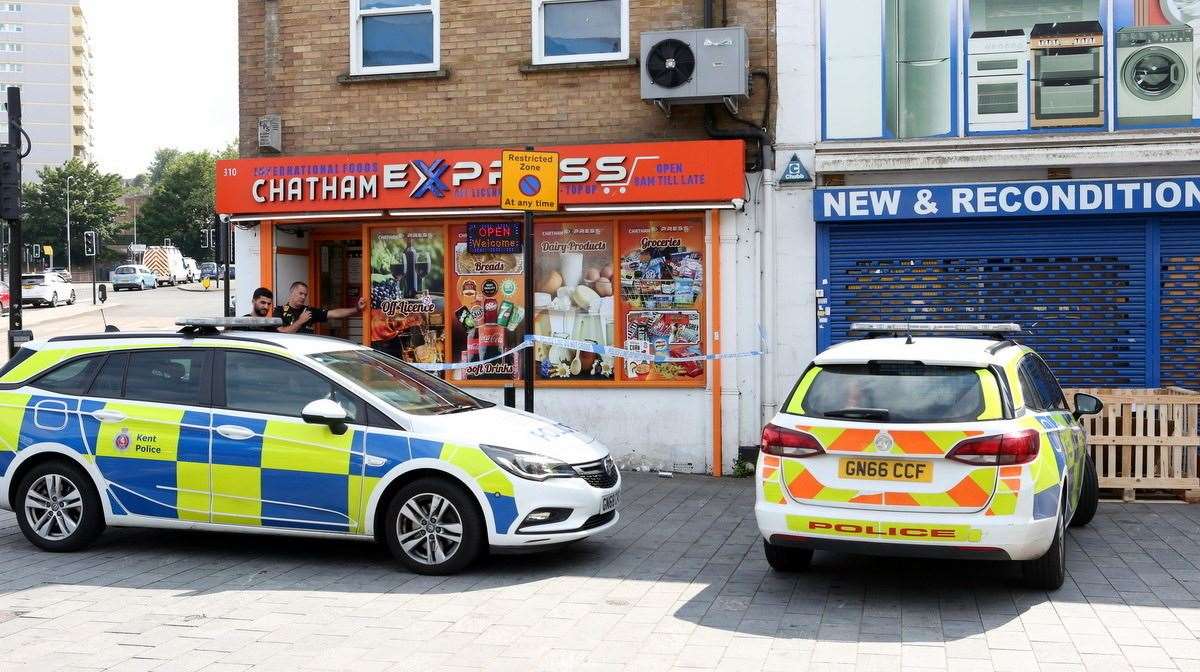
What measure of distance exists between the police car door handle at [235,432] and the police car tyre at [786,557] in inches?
135

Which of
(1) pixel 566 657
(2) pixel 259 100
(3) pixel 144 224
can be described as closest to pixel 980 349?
(1) pixel 566 657

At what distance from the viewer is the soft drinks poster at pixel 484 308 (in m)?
13.1

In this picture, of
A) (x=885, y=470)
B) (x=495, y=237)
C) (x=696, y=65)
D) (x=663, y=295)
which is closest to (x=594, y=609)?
(x=885, y=470)

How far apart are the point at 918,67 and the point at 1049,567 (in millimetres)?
6652

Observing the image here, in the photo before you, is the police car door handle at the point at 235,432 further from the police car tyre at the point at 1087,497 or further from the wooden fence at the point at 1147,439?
the wooden fence at the point at 1147,439

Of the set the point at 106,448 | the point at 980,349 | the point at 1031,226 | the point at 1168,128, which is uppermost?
the point at 1168,128

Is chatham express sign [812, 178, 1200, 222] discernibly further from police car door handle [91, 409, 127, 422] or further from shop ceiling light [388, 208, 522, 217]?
police car door handle [91, 409, 127, 422]

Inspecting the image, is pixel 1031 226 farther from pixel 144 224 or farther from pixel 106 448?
pixel 144 224

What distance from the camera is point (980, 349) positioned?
7.17 meters

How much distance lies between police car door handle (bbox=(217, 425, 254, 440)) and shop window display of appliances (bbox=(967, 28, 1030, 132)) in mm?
7858

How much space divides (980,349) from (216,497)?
16.3ft

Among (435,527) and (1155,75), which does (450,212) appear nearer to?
(435,527)

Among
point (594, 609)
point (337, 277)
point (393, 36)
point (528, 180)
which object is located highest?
point (393, 36)

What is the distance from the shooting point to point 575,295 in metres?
12.9
